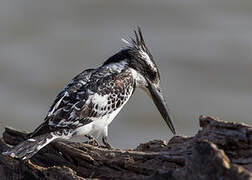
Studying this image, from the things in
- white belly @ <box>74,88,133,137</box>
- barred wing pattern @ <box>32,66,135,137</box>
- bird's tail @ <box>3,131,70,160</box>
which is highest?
barred wing pattern @ <box>32,66,135,137</box>

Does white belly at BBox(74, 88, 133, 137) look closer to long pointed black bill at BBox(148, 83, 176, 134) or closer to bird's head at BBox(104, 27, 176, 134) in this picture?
bird's head at BBox(104, 27, 176, 134)

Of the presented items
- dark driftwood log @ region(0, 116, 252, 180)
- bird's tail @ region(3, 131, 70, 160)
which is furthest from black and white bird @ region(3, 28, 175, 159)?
dark driftwood log @ region(0, 116, 252, 180)

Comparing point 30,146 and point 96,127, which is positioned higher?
point 30,146

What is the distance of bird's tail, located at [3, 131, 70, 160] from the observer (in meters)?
5.00

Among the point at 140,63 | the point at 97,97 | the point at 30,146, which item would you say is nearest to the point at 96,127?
the point at 97,97

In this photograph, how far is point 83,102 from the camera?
595 centimetres

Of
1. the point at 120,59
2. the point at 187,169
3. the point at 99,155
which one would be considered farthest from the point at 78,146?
the point at 120,59

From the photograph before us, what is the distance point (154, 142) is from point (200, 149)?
1556 millimetres

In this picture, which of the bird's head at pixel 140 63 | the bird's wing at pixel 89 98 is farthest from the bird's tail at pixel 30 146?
the bird's head at pixel 140 63

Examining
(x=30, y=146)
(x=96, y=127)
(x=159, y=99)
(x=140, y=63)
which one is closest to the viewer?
(x=30, y=146)

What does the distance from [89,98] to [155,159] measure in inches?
62.9

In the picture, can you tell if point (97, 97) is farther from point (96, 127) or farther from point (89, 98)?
point (96, 127)

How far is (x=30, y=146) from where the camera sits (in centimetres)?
513

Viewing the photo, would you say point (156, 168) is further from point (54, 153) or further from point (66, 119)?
point (66, 119)
